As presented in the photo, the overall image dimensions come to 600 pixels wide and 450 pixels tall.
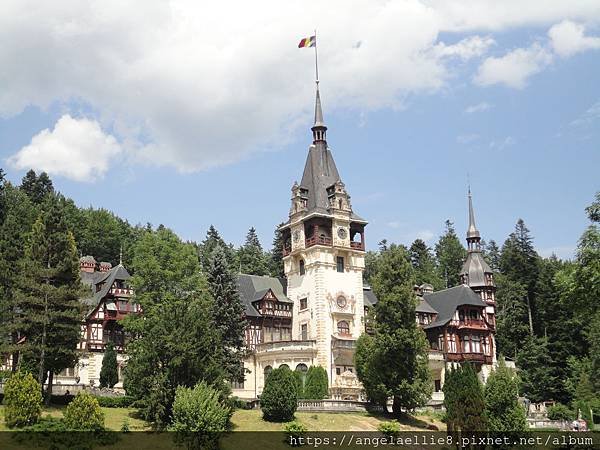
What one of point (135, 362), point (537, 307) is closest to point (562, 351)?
point (537, 307)

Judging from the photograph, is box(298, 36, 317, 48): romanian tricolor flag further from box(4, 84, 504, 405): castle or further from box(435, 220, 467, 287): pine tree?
box(435, 220, 467, 287): pine tree

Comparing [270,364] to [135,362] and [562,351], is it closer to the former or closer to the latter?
[135,362]

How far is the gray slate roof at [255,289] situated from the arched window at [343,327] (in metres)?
5.89

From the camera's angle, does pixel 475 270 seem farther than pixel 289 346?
Yes

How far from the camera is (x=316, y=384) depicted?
61406 mm

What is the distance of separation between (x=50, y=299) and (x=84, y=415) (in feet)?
33.8

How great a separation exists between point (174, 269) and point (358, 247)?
17887mm

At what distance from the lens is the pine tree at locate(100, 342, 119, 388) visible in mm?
58875

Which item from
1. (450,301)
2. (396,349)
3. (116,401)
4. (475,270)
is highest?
(475,270)

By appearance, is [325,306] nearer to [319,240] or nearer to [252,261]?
[319,240]

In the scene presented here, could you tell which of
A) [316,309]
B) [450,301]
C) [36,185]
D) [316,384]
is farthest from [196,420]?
[36,185]

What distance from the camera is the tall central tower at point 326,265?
66.9 metres

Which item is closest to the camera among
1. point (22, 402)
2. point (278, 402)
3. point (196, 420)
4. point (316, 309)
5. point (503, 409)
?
point (196, 420)

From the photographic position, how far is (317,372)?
6197 cm
